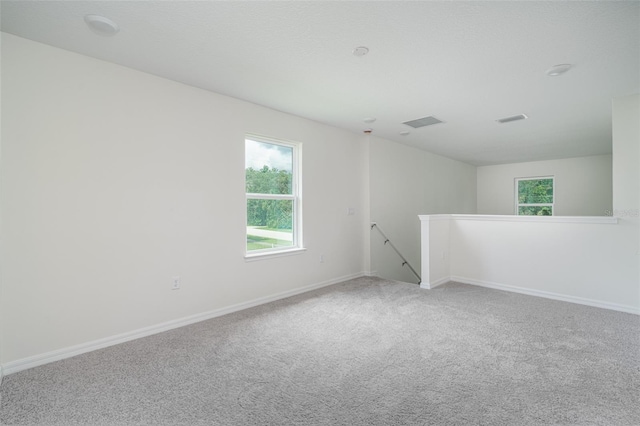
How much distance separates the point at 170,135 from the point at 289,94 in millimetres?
1291

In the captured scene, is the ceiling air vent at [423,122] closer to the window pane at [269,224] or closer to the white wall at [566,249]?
the white wall at [566,249]

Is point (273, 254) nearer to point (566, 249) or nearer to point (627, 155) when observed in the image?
point (566, 249)

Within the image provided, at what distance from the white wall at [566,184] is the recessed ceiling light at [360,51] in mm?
6804

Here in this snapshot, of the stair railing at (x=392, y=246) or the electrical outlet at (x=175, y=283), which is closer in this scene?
the electrical outlet at (x=175, y=283)

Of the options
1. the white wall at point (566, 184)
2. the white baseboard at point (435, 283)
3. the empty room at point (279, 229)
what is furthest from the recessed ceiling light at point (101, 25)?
the white wall at point (566, 184)

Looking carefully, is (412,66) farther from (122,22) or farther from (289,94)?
(122,22)

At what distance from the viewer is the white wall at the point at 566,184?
6777 mm

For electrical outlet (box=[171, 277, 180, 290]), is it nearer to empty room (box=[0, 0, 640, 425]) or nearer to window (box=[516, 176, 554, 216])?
empty room (box=[0, 0, 640, 425])

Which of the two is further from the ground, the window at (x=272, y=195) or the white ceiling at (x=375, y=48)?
the white ceiling at (x=375, y=48)

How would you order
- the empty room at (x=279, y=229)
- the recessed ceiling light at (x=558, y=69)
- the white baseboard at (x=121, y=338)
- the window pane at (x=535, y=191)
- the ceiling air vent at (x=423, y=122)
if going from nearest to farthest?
the empty room at (x=279, y=229) → the white baseboard at (x=121, y=338) → the recessed ceiling light at (x=558, y=69) → the ceiling air vent at (x=423, y=122) → the window pane at (x=535, y=191)

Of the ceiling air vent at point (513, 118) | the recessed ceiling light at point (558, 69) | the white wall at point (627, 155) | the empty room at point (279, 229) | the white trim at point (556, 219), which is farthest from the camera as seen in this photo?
the ceiling air vent at point (513, 118)

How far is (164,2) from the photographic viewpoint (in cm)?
185

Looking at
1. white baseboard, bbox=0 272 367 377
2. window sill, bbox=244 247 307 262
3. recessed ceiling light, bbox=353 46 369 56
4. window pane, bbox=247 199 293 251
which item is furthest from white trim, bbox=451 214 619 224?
recessed ceiling light, bbox=353 46 369 56

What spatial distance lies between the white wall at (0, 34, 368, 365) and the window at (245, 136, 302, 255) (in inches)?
8.2
